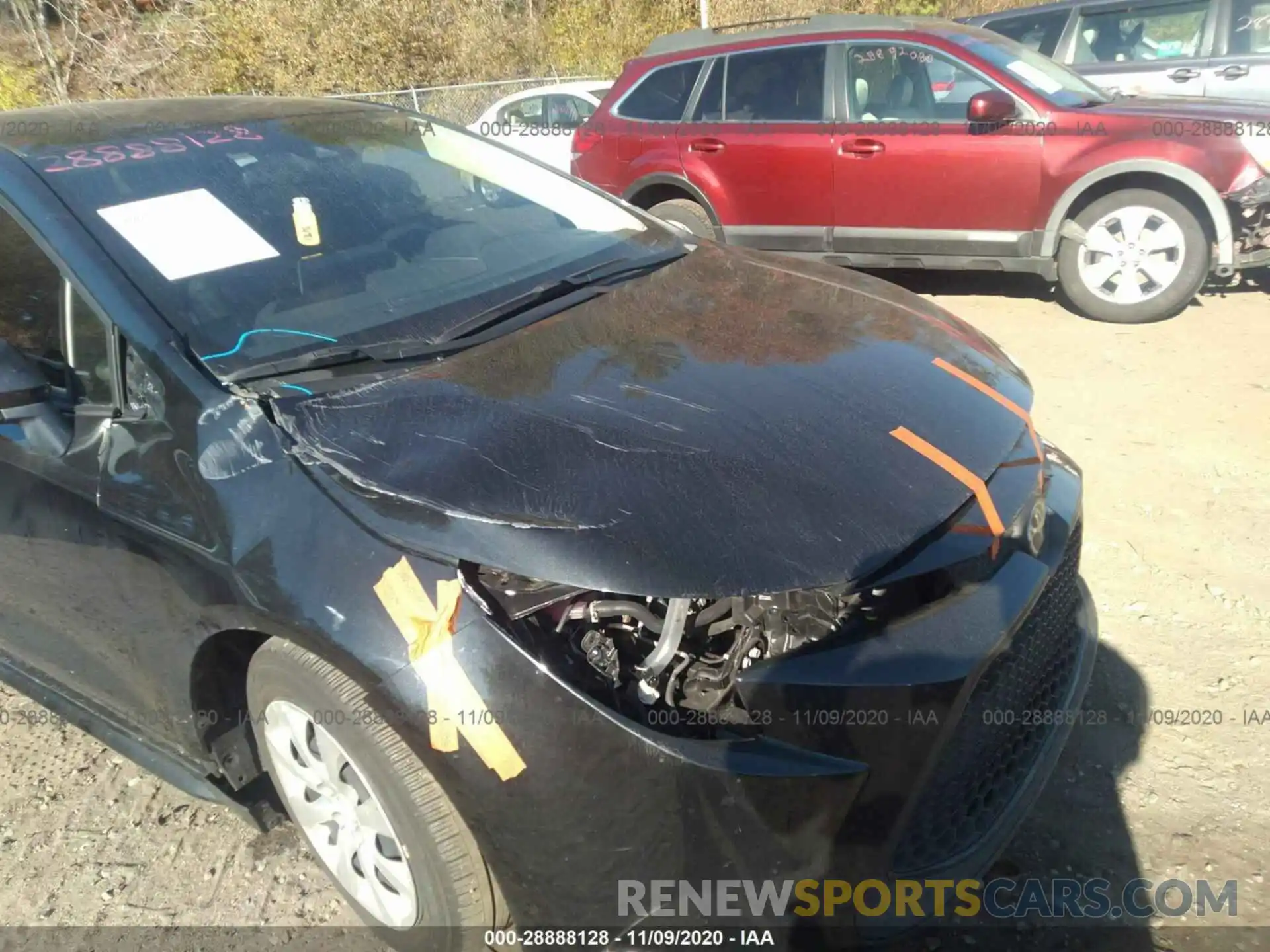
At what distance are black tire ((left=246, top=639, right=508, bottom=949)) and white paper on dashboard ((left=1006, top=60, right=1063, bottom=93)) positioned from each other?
583cm

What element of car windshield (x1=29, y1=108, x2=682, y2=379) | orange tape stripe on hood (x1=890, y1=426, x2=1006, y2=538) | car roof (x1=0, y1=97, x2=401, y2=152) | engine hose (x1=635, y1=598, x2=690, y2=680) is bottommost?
engine hose (x1=635, y1=598, x2=690, y2=680)

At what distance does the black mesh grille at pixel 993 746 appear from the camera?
1843mm

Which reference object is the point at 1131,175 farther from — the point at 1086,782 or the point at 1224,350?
the point at 1086,782

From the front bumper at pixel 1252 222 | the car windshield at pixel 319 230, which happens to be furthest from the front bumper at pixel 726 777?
the front bumper at pixel 1252 222

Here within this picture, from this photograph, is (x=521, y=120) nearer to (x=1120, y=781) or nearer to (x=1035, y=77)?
(x=1035, y=77)

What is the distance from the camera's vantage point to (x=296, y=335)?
2.22 m

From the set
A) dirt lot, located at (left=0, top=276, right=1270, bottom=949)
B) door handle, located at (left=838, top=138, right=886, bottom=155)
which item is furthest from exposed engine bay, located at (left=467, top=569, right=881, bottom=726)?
door handle, located at (left=838, top=138, right=886, bottom=155)

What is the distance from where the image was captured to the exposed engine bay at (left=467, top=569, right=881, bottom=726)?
174cm

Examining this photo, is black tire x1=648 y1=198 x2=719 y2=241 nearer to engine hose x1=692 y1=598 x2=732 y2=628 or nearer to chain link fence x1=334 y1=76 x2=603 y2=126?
engine hose x1=692 y1=598 x2=732 y2=628

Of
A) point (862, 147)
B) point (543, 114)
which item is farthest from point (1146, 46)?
point (543, 114)

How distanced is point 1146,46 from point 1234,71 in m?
0.80

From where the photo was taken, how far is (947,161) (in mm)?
6055

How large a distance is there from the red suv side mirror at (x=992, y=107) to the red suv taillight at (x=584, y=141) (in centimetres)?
273

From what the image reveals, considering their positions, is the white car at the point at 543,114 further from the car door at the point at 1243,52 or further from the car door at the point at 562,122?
the car door at the point at 1243,52
